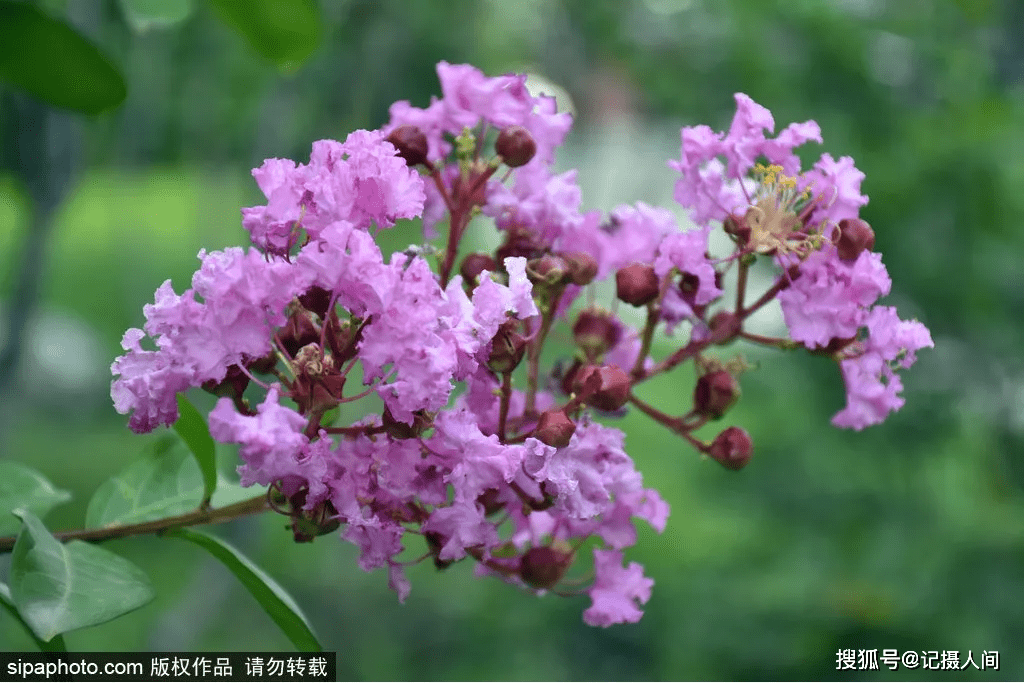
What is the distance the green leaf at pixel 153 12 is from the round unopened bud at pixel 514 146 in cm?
35

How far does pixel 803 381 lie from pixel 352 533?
2.38 m

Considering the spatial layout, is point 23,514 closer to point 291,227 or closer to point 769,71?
point 291,227

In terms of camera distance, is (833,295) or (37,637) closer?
(37,637)

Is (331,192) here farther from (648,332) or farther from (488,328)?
(648,332)

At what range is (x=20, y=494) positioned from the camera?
3.21 feet

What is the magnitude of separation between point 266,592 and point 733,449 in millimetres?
414

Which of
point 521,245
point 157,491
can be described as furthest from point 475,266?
point 157,491

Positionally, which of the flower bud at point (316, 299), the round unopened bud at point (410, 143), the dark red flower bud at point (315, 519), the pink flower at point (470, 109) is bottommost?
the dark red flower bud at point (315, 519)

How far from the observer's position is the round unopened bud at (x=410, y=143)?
2.99 feet

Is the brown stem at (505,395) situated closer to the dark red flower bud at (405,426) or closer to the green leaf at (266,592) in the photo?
the dark red flower bud at (405,426)

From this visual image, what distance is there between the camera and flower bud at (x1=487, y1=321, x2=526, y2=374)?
78cm

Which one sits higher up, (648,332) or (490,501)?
(648,332)

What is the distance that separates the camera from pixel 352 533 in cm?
78

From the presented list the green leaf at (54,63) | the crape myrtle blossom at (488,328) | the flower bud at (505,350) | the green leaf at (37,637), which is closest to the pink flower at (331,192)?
the crape myrtle blossom at (488,328)
